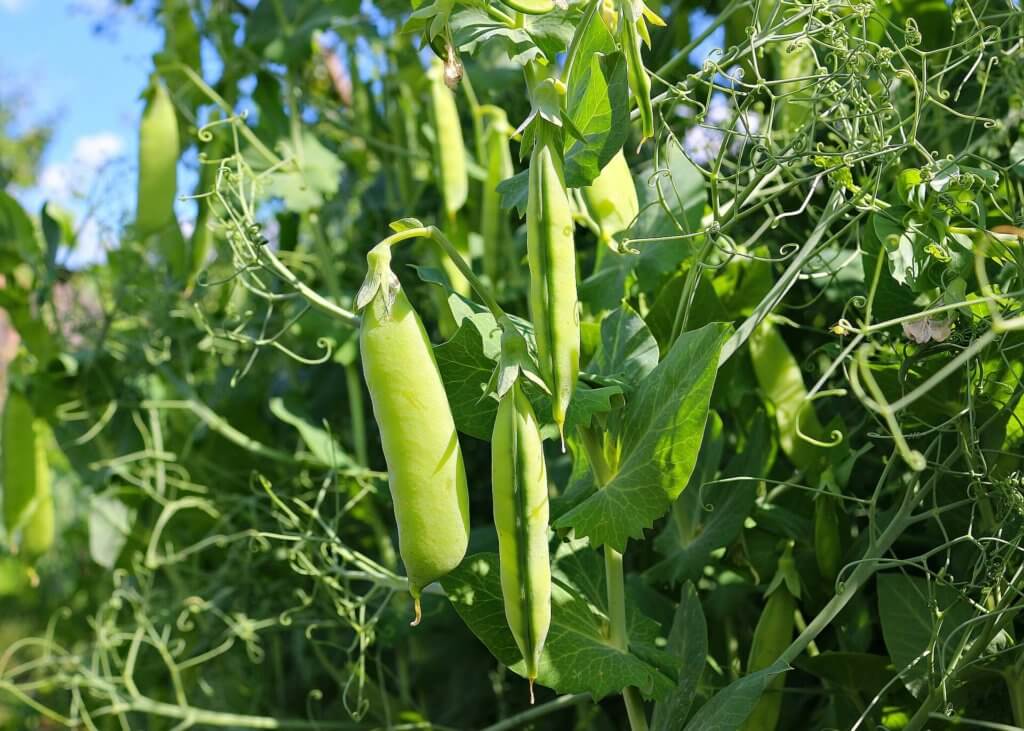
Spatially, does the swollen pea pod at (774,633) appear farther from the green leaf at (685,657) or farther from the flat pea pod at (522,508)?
the flat pea pod at (522,508)

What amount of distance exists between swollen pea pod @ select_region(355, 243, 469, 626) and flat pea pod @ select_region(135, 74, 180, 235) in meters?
0.62

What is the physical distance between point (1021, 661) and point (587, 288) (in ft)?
1.31

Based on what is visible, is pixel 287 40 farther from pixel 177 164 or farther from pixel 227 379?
pixel 227 379

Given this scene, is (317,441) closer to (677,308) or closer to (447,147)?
(447,147)

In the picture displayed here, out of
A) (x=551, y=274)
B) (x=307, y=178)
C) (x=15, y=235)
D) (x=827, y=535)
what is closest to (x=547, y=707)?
(x=827, y=535)

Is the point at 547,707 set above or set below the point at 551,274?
below

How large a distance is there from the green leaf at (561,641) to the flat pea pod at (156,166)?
627 millimetres

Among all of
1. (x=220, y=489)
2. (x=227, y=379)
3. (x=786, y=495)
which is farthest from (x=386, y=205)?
(x=786, y=495)

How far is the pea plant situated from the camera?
1.96ft

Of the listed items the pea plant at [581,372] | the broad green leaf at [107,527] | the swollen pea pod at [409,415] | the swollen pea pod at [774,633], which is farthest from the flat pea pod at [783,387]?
the broad green leaf at [107,527]

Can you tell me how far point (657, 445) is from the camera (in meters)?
0.62

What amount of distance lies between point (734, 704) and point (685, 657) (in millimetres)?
93

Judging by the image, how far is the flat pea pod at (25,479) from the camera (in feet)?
4.01

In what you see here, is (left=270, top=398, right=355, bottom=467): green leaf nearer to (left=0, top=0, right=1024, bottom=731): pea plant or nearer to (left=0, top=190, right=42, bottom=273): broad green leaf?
(left=0, top=0, right=1024, bottom=731): pea plant
